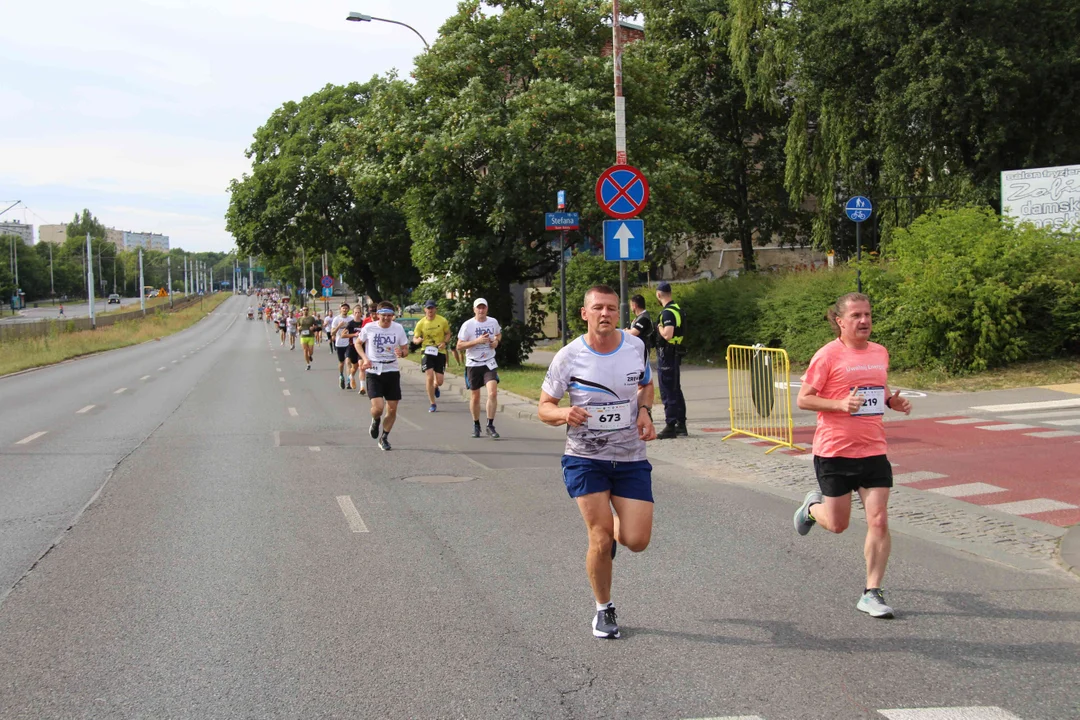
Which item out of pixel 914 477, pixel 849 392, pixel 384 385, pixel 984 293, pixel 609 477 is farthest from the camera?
pixel 984 293

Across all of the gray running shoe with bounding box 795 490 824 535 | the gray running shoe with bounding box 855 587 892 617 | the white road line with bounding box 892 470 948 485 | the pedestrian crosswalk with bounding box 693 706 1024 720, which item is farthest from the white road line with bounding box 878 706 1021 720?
the white road line with bounding box 892 470 948 485

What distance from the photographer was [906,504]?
814 centimetres

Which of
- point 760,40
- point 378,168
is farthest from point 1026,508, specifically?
point 760,40

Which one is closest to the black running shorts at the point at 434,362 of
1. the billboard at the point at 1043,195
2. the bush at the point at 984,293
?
the bush at the point at 984,293

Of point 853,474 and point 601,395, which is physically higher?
point 601,395

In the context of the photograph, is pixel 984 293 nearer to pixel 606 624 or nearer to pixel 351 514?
pixel 351 514

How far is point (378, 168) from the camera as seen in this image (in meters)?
23.6

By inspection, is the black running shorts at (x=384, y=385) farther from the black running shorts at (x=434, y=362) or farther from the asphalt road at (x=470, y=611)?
the black running shorts at (x=434, y=362)

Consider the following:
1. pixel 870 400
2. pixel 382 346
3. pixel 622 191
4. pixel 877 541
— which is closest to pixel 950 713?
pixel 877 541

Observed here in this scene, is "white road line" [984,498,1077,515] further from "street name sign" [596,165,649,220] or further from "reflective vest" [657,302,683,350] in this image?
"street name sign" [596,165,649,220]

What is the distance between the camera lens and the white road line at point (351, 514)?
25.1 ft

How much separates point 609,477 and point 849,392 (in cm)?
150

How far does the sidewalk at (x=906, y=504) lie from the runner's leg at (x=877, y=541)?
158 centimetres

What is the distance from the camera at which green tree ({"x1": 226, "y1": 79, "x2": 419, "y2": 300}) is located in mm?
47625
